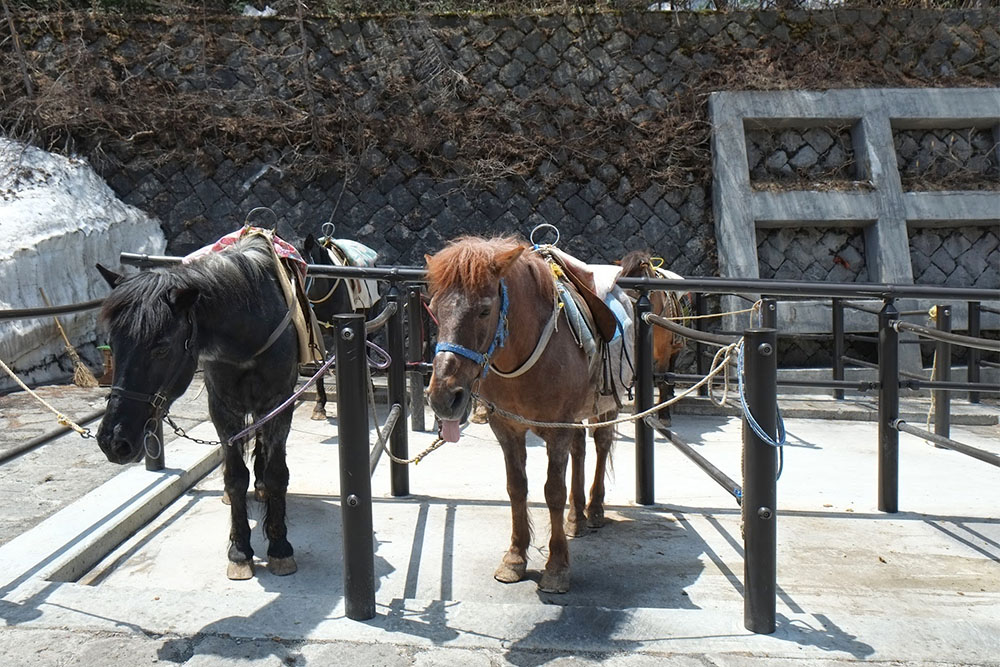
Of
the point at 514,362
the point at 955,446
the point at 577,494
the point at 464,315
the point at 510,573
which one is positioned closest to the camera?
the point at 464,315

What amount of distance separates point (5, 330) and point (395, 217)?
4029 millimetres

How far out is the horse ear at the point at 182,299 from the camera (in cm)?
277

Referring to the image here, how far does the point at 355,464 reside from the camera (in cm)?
260

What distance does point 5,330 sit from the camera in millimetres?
6766

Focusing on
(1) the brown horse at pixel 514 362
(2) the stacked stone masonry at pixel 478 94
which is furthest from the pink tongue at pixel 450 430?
(2) the stacked stone masonry at pixel 478 94

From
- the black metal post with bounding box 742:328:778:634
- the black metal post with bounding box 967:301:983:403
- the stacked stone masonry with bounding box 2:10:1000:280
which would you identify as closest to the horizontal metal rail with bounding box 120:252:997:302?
the black metal post with bounding box 742:328:778:634

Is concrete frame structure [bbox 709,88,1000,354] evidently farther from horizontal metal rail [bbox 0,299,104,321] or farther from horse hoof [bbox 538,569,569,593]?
horizontal metal rail [bbox 0,299,104,321]

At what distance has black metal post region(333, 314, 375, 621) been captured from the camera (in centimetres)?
259

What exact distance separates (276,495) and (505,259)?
5.14ft

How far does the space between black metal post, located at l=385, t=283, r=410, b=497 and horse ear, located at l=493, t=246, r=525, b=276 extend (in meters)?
1.20

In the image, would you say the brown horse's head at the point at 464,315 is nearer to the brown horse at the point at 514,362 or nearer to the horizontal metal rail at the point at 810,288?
the brown horse at the point at 514,362

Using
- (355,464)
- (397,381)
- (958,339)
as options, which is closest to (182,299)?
(355,464)

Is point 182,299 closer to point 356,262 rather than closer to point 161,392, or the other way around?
point 161,392

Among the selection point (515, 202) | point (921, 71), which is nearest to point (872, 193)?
point (921, 71)
